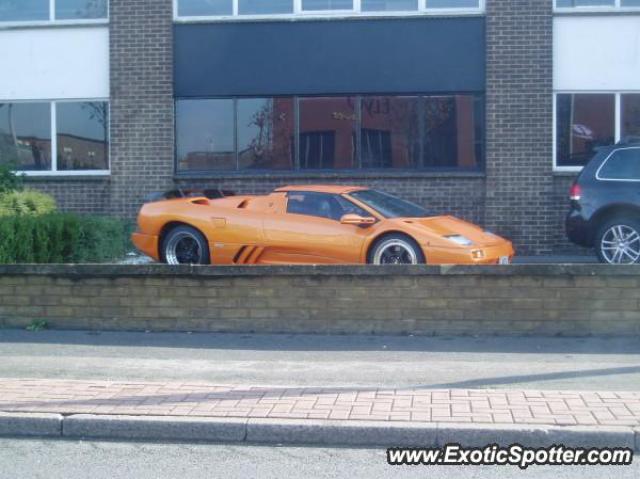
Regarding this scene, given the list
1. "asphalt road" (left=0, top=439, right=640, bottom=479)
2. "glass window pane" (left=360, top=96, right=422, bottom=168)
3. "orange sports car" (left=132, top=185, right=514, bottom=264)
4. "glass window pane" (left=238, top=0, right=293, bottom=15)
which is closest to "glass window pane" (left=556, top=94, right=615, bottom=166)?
"glass window pane" (left=360, top=96, right=422, bottom=168)

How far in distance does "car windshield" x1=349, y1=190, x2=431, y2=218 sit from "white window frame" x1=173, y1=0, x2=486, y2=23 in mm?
4758

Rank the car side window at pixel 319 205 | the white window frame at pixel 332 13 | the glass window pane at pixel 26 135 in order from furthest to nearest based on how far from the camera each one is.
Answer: the glass window pane at pixel 26 135, the white window frame at pixel 332 13, the car side window at pixel 319 205

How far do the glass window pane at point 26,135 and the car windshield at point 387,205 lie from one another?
762cm

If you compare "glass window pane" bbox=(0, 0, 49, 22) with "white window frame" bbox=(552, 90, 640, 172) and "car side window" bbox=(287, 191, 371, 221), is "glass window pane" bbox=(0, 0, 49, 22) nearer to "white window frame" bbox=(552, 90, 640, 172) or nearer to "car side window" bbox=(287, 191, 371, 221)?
"car side window" bbox=(287, 191, 371, 221)

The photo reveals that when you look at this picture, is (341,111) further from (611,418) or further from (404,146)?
(611,418)

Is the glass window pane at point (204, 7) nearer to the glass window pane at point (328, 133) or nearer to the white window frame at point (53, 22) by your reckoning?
the white window frame at point (53, 22)

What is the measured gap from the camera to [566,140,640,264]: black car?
12938 millimetres

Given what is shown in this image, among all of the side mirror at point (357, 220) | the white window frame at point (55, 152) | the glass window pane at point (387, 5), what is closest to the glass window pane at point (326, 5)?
the glass window pane at point (387, 5)

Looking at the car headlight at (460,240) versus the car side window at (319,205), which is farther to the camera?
the car side window at (319,205)

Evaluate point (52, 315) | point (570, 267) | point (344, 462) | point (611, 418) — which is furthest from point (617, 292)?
point (52, 315)

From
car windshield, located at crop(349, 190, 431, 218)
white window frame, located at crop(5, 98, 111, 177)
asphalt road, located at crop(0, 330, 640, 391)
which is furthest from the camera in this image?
white window frame, located at crop(5, 98, 111, 177)

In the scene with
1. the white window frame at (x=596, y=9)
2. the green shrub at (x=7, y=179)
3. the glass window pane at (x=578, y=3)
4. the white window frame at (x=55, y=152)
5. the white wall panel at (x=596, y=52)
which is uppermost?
the glass window pane at (x=578, y=3)

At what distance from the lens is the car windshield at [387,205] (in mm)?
12445

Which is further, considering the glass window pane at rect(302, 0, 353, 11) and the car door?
the glass window pane at rect(302, 0, 353, 11)
